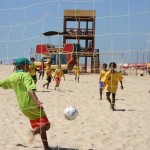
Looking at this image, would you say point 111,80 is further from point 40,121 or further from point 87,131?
point 40,121

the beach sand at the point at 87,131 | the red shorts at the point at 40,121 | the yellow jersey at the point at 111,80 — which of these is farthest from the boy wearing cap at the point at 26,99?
the yellow jersey at the point at 111,80

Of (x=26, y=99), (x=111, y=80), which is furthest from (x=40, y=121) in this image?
(x=111, y=80)

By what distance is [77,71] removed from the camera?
2030 cm

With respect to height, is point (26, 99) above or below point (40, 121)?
above

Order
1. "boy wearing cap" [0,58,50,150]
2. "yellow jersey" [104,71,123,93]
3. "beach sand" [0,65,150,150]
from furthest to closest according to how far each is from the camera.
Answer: "yellow jersey" [104,71,123,93]
"beach sand" [0,65,150,150]
"boy wearing cap" [0,58,50,150]

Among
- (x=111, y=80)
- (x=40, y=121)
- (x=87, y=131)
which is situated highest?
(x=111, y=80)

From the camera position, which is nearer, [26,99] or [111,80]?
[26,99]

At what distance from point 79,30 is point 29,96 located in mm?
26574

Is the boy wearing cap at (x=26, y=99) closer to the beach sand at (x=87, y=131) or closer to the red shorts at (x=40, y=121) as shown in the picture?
the red shorts at (x=40, y=121)

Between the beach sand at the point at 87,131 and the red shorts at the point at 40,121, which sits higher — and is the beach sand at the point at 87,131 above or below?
below

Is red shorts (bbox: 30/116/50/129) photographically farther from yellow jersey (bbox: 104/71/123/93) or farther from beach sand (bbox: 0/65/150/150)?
yellow jersey (bbox: 104/71/123/93)

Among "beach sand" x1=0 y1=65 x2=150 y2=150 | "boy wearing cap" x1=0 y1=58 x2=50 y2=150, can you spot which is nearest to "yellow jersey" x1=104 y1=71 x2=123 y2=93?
"beach sand" x1=0 y1=65 x2=150 y2=150

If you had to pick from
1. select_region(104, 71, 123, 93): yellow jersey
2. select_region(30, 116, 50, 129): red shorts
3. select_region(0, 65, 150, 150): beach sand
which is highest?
select_region(104, 71, 123, 93): yellow jersey

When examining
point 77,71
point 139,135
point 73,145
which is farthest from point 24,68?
point 77,71
